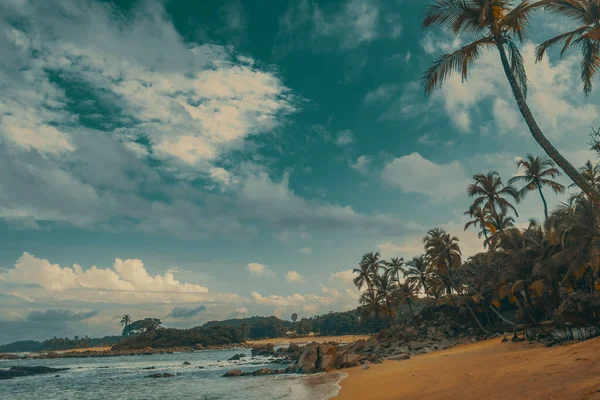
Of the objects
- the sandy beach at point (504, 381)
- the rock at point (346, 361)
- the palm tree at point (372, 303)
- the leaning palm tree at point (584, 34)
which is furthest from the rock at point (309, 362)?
the leaning palm tree at point (584, 34)

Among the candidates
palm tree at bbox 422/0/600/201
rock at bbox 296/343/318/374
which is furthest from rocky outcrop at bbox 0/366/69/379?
palm tree at bbox 422/0/600/201

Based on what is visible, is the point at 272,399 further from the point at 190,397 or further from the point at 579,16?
the point at 579,16

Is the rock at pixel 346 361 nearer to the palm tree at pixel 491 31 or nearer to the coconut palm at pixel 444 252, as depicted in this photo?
the coconut palm at pixel 444 252

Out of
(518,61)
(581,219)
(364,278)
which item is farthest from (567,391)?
(364,278)

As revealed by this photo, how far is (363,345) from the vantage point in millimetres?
59844

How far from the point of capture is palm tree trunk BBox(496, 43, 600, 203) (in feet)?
38.5

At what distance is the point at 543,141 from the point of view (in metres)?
13.1

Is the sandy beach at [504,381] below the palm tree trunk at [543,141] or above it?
below

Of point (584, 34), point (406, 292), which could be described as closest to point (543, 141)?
point (584, 34)

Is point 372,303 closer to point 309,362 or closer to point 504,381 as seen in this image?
point 309,362

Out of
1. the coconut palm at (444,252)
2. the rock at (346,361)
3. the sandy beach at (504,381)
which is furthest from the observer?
the coconut palm at (444,252)

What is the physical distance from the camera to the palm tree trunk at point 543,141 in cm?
1174

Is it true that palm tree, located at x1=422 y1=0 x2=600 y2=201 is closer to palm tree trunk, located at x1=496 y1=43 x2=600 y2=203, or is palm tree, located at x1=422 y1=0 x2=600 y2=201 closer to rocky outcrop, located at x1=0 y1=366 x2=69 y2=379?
palm tree trunk, located at x1=496 y1=43 x2=600 y2=203

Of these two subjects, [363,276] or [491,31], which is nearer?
[491,31]
